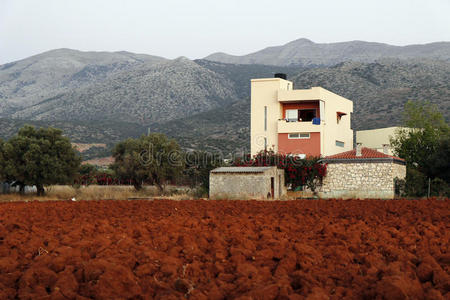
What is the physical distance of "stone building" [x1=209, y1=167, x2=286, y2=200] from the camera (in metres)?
30.4

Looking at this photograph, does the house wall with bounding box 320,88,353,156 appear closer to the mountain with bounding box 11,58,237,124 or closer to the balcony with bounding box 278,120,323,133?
the balcony with bounding box 278,120,323,133

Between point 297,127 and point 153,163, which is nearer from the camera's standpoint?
point 297,127

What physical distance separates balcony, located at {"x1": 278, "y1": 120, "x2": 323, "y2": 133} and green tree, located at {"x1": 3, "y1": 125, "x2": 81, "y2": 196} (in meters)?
14.8

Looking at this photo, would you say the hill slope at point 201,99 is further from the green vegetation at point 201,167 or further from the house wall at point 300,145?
the house wall at point 300,145

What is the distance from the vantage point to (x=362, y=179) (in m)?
34.5

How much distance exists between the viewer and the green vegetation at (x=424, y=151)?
34616 mm

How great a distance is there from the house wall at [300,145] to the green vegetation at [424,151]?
21.4ft

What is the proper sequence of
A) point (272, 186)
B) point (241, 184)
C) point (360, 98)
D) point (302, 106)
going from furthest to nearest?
point (360, 98), point (302, 106), point (272, 186), point (241, 184)

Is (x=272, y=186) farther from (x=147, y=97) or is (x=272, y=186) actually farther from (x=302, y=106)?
(x=147, y=97)

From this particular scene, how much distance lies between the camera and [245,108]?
10494cm

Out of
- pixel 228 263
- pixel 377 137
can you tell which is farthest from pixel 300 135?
pixel 228 263

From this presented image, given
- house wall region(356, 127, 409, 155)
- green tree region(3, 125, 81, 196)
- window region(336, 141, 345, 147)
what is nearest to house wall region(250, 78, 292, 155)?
window region(336, 141, 345, 147)

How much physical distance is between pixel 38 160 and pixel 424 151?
30.3 metres

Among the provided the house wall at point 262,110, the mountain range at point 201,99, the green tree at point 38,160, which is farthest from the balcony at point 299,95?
the mountain range at point 201,99
